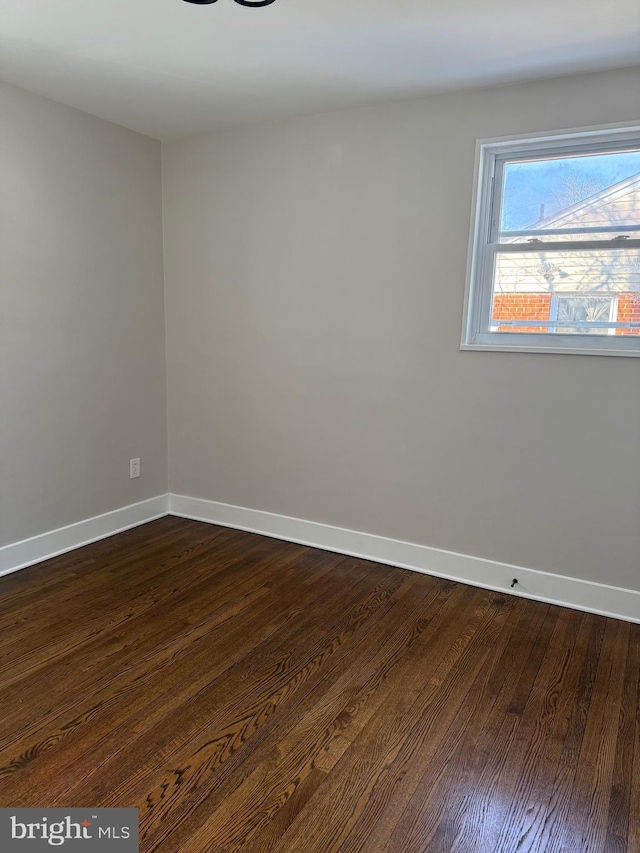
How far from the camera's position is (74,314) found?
129 inches

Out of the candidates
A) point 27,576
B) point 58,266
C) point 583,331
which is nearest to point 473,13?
point 583,331

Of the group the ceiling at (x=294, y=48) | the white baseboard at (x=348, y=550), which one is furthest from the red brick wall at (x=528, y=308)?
the white baseboard at (x=348, y=550)

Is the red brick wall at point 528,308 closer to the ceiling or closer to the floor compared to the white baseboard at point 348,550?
closer to the ceiling

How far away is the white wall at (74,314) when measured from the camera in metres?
2.95

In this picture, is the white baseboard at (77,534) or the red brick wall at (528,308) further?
the white baseboard at (77,534)

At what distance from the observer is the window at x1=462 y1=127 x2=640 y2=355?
2623mm

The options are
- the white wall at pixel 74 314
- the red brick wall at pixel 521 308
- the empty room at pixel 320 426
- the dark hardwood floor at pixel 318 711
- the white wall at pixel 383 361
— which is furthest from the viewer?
the white wall at pixel 74 314

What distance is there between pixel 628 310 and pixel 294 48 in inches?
71.6

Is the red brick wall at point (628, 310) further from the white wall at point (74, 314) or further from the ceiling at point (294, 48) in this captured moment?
the white wall at point (74, 314)

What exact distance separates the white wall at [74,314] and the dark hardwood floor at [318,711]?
57 centimetres

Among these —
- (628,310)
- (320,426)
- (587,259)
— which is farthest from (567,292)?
(320,426)

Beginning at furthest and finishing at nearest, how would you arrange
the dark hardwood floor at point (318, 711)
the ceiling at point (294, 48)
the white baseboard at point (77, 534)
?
the white baseboard at point (77, 534) → the ceiling at point (294, 48) → the dark hardwood floor at point (318, 711)

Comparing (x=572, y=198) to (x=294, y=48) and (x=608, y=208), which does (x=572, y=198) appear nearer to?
(x=608, y=208)

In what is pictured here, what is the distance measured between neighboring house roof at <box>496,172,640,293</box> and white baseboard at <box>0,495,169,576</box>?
2.60 meters
